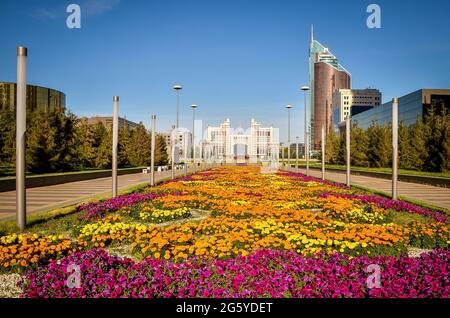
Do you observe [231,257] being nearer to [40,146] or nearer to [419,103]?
[40,146]

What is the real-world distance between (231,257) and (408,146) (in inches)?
1407

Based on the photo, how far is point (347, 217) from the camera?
10.3 m

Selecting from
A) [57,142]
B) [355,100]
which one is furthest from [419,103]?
[355,100]

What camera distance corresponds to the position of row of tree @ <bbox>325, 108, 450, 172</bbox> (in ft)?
93.8

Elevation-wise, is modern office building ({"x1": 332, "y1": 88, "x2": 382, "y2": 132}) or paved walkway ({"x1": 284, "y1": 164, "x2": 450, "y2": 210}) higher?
modern office building ({"x1": 332, "y1": 88, "x2": 382, "y2": 132})

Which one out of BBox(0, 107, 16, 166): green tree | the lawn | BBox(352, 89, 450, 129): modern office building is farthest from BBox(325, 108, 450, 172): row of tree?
BBox(0, 107, 16, 166): green tree

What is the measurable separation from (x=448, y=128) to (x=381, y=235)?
24.8m

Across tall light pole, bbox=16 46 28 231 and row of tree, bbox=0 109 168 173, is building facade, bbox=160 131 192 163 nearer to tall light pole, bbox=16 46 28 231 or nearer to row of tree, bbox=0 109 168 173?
row of tree, bbox=0 109 168 173

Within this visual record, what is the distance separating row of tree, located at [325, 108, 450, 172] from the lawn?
21.4m

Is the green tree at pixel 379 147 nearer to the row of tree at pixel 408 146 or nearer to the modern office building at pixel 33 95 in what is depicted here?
the row of tree at pixel 408 146

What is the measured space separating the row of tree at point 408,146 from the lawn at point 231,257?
2139 centimetres

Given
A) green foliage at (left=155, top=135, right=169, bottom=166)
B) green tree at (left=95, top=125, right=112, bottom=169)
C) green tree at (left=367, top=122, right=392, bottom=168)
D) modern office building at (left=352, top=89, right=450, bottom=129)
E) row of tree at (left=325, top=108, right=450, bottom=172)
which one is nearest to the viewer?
row of tree at (left=325, top=108, right=450, bottom=172)
